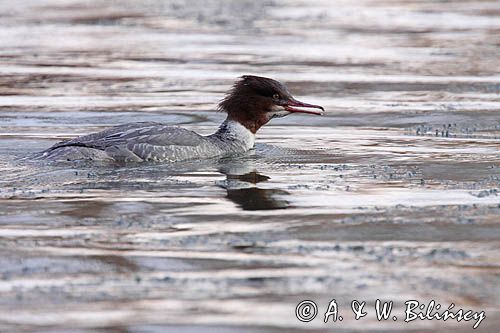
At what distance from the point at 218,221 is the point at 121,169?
2303mm

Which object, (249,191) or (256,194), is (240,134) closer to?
(249,191)

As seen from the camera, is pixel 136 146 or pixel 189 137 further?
pixel 189 137

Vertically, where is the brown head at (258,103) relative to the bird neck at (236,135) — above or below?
above

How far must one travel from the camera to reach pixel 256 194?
898 centimetres

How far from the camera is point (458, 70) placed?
635 inches

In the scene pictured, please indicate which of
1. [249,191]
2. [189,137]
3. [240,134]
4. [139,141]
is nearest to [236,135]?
[240,134]

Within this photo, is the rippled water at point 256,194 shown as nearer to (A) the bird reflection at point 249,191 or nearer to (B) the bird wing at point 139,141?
(A) the bird reflection at point 249,191

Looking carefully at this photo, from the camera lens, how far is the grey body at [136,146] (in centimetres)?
1008

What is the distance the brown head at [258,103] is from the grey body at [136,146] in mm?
538

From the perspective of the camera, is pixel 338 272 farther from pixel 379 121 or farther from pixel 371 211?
pixel 379 121

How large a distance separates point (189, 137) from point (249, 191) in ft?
5.14
